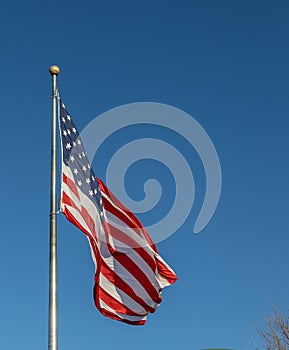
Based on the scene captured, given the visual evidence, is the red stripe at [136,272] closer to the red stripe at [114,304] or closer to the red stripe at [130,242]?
the red stripe at [130,242]

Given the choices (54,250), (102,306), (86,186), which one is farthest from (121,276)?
(54,250)

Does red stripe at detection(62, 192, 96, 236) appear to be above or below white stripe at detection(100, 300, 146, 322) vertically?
above

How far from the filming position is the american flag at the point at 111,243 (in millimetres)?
15680

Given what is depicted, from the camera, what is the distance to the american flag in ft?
51.4

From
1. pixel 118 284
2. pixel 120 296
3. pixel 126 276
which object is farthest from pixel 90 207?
pixel 120 296

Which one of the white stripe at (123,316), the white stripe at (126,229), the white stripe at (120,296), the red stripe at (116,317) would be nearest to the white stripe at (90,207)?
the white stripe at (126,229)

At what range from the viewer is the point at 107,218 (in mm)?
17469

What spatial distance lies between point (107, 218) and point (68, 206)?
271 cm

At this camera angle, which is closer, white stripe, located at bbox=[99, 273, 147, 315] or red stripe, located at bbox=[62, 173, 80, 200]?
red stripe, located at bbox=[62, 173, 80, 200]

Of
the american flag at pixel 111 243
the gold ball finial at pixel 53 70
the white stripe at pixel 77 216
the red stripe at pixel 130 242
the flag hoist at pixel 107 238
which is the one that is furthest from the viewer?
the red stripe at pixel 130 242

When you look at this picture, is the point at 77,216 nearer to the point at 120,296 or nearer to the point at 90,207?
the point at 90,207

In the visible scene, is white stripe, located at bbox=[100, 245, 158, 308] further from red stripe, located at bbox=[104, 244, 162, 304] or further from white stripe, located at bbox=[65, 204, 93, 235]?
white stripe, located at bbox=[65, 204, 93, 235]

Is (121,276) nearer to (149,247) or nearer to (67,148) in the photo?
(149,247)

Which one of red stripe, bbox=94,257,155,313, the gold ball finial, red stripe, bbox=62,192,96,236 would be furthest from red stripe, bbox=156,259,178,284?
the gold ball finial
